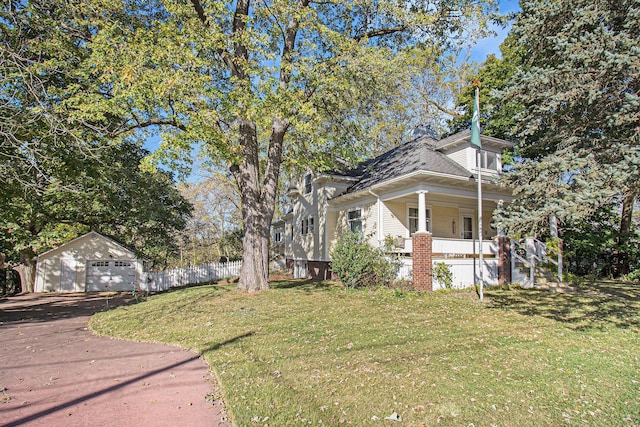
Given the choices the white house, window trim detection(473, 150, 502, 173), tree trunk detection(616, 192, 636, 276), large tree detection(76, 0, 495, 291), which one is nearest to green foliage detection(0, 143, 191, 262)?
large tree detection(76, 0, 495, 291)

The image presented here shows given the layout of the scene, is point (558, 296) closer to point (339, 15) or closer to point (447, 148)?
point (447, 148)

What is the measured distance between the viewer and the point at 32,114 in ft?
27.3

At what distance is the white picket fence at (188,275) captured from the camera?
68.3 feet

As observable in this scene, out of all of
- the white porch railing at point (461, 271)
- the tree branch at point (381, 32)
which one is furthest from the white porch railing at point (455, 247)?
the tree branch at point (381, 32)

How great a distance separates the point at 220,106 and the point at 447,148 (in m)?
10.0

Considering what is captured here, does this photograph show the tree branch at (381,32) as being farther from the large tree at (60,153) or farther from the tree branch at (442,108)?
the tree branch at (442,108)

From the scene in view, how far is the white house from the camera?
1303cm

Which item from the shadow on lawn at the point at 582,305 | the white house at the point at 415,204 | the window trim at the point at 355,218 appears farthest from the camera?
the window trim at the point at 355,218

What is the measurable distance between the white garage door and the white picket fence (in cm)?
112

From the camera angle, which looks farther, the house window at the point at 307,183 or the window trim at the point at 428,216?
the house window at the point at 307,183

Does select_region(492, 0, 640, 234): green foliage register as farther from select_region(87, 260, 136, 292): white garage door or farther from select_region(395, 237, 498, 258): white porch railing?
select_region(87, 260, 136, 292): white garage door

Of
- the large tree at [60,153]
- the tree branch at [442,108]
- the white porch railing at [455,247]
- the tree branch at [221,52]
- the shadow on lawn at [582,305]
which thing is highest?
the tree branch at [442,108]

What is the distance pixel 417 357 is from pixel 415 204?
11321mm

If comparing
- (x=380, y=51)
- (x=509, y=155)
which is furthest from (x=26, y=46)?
(x=509, y=155)
